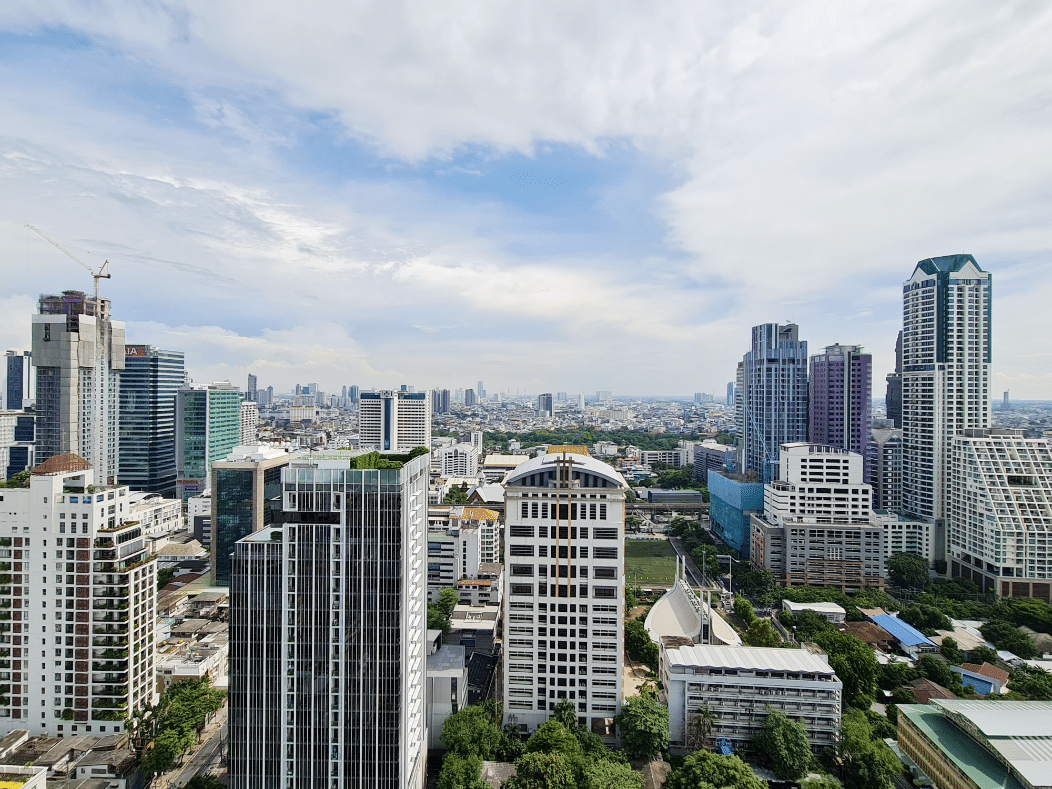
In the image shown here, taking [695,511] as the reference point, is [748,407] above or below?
above

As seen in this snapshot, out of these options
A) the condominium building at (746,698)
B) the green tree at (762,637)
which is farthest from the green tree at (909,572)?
the condominium building at (746,698)

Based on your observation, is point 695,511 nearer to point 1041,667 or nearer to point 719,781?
point 1041,667

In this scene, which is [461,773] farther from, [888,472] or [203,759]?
[888,472]

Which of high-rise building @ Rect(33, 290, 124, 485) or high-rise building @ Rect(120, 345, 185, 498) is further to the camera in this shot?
high-rise building @ Rect(120, 345, 185, 498)

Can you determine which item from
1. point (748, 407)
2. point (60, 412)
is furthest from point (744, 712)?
point (60, 412)

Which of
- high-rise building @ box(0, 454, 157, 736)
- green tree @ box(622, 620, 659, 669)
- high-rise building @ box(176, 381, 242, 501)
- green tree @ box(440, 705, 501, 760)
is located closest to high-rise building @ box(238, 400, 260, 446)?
high-rise building @ box(176, 381, 242, 501)

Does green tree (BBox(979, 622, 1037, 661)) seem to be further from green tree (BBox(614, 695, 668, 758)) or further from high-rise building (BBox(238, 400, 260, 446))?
high-rise building (BBox(238, 400, 260, 446))
